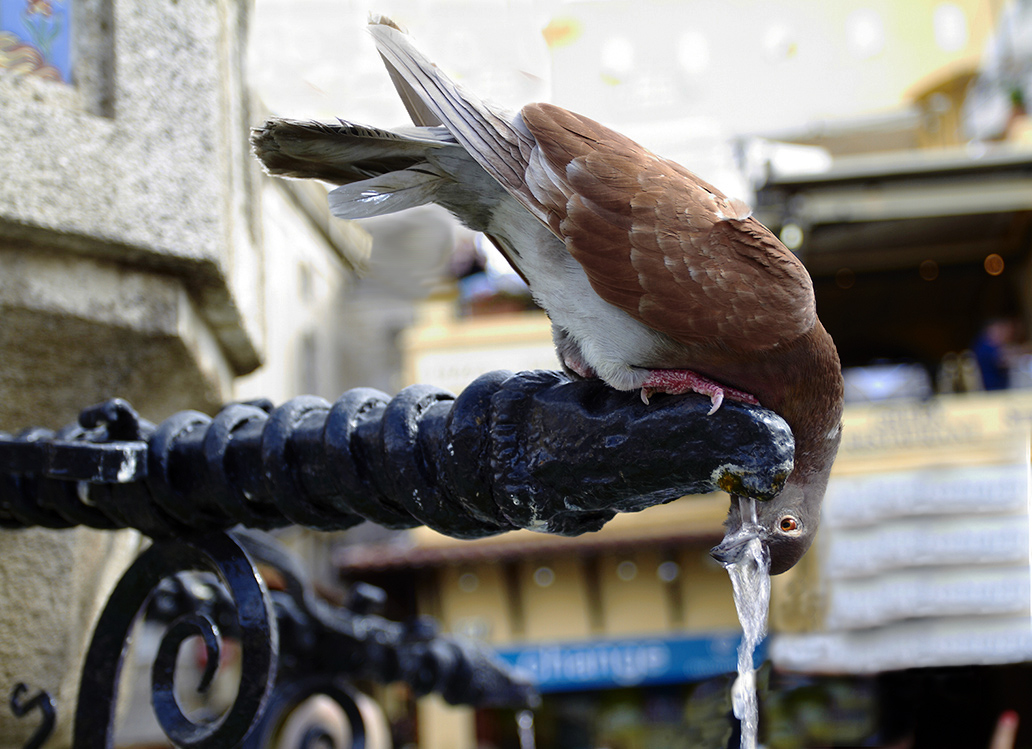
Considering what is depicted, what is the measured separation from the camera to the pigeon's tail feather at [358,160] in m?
1.22

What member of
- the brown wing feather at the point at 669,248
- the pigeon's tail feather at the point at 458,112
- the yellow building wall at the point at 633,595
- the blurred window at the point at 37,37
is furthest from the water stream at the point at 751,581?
the yellow building wall at the point at 633,595

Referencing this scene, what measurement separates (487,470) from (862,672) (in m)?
7.91

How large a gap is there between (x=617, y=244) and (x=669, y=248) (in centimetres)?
8

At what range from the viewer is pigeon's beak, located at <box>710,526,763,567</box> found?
45.1 inches

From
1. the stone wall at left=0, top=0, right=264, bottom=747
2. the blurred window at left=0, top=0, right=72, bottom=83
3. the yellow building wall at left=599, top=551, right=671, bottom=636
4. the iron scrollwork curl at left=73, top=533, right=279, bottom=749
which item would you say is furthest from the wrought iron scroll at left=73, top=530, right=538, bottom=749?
the yellow building wall at left=599, top=551, right=671, bottom=636

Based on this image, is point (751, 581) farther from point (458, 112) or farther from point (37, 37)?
point (37, 37)

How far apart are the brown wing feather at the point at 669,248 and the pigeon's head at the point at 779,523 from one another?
228 millimetres

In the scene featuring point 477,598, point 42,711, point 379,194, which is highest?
point 477,598

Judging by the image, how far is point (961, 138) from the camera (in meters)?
11.5

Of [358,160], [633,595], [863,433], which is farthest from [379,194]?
[633,595]

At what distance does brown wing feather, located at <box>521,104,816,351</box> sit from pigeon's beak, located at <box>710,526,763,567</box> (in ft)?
0.86

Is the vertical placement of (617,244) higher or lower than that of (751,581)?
higher

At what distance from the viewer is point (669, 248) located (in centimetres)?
109

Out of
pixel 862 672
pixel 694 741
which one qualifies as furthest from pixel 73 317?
pixel 862 672
